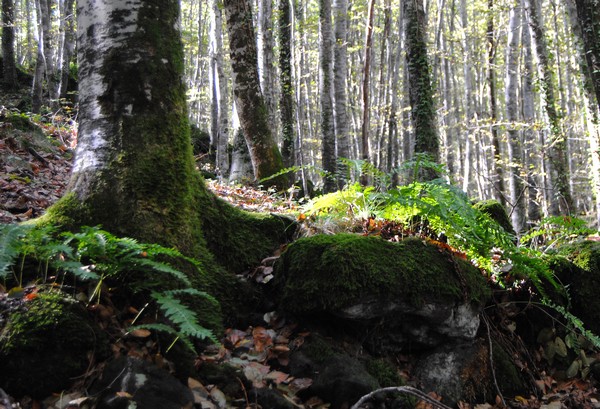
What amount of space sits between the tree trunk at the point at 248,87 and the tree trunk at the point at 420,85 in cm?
261

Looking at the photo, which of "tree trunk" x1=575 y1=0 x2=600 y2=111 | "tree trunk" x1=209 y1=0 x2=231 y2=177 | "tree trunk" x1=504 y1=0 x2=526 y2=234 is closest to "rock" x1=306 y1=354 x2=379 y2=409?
"tree trunk" x1=575 y1=0 x2=600 y2=111

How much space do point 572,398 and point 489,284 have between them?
1074 millimetres

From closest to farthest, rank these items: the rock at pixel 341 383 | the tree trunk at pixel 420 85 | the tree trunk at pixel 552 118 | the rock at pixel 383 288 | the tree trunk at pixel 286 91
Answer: the rock at pixel 341 383
the rock at pixel 383 288
the tree trunk at pixel 420 85
the tree trunk at pixel 552 118
the tree trunk at pixel 286 91

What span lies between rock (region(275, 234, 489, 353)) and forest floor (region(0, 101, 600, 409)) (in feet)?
1.01

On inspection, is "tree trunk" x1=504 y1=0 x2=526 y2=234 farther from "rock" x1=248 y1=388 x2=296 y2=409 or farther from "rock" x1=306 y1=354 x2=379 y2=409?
"rock" x1=248 y1=388 x2=296 y2=409

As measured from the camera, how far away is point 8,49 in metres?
14.0

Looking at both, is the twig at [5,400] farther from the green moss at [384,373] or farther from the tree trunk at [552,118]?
the tree trunk at [552,118]

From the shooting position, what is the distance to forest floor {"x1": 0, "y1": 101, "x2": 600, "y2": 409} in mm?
2906

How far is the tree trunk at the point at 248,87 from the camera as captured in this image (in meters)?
7.15

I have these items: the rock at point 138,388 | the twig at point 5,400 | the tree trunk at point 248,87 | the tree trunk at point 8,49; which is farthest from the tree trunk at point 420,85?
the tree trunk at point 8,49

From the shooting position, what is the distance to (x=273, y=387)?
102 inches

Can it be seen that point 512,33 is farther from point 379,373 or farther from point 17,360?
point 17,360

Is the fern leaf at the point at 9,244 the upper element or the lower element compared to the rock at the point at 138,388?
upper

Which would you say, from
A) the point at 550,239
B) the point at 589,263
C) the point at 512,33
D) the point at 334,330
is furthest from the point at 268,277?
the point at 512,33
